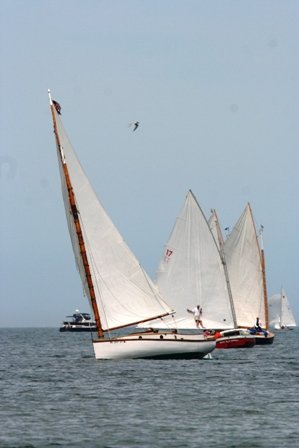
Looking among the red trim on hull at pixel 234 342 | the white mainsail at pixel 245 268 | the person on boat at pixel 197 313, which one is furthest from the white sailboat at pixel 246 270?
the person on boat at pixel 197 313

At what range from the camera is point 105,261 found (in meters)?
68.1

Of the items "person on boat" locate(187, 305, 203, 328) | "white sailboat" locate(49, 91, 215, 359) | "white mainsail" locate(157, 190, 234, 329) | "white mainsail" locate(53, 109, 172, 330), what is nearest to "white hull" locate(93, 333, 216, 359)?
"white sailboat" locate(49, 91, 215, 359)

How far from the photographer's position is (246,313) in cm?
10838

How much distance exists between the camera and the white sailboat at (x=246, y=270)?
108m

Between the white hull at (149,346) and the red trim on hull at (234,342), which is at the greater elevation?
the red trim on hull at (234,342)

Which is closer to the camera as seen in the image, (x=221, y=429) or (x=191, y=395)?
(x=221, y=429)

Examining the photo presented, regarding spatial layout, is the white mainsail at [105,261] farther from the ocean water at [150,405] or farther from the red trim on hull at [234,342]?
the red trim on hull at [234,342]

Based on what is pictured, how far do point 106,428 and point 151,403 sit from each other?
7.35 metres

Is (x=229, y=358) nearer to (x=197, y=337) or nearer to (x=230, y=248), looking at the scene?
(x=197, y=337)

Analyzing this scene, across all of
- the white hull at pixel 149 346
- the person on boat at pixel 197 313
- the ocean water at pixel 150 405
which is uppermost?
the person on boat at pixel 197 313

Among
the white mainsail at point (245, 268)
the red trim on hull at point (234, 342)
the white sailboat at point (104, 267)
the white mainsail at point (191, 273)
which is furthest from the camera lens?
the white mainsail at point (245, 268)

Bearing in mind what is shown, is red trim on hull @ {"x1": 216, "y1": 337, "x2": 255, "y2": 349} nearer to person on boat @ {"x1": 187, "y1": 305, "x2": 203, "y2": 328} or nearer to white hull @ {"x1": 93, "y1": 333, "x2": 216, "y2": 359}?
person on boat @ {"x1": 187, "y1": 305, "x2": 203, "y2": 328}

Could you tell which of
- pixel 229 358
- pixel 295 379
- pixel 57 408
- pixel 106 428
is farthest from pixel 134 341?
pixel 106 428

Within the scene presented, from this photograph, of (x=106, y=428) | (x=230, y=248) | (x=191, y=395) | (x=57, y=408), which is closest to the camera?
(x=106, y=428)
